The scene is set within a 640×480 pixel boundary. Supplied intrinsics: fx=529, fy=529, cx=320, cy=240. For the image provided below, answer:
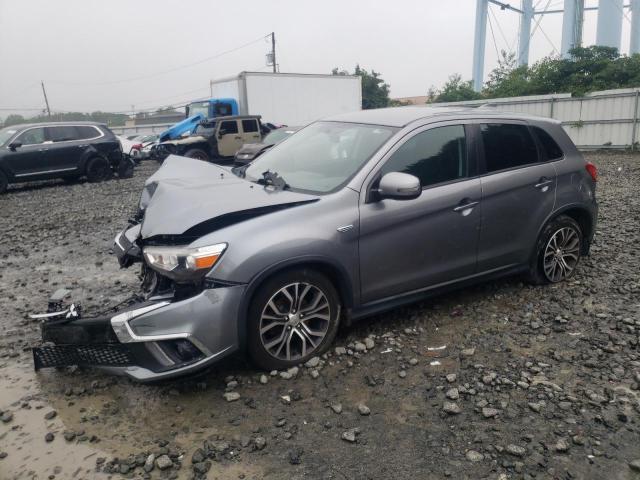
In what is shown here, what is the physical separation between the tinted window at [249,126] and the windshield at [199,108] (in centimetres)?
325

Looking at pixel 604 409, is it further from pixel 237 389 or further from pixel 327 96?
pixel 327 96

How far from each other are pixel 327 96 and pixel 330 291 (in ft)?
67.3

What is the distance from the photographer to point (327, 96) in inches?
907

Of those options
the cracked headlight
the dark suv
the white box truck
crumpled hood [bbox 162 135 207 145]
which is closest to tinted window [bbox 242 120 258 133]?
crumpled hood [bbox 162 135 207 145]

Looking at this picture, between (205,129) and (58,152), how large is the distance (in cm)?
557

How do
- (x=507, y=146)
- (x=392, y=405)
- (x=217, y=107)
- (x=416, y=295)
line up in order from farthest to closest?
(x=217, y=107), (x=507, y=146), (x=416, y=295), (x=392, y=405)

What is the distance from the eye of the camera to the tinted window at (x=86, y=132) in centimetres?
1462

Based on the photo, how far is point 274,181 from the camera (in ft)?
13.0

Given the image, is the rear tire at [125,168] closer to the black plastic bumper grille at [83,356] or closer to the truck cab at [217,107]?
the truck cab at [217,107]

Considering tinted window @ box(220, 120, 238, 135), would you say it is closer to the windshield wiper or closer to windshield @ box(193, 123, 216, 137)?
windshield @ box(193, 123, 216, 137)

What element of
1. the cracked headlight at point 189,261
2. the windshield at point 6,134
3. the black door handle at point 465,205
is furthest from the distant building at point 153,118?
the cracked headlight at point 189,261

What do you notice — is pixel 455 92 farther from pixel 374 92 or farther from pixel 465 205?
pixel 465 205

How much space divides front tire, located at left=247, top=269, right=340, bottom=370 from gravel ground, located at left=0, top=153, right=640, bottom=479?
0.44 feet

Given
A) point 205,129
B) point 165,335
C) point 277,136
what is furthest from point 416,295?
point 205,129
